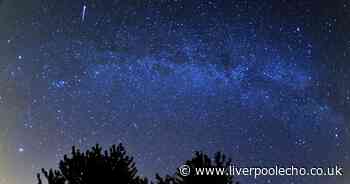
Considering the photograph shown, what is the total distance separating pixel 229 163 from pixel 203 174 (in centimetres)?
55

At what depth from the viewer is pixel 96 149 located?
616 cm

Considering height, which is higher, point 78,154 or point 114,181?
point 78,154

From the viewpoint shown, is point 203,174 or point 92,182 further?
point 203,174

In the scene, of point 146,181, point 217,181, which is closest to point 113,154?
point 146,181

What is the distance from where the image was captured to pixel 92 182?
19.0 feet

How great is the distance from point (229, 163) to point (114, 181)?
200 centimetres

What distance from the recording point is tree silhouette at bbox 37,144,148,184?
5.83m

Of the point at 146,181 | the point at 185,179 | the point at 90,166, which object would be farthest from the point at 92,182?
the point at 185,179

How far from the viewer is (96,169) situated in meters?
5.93

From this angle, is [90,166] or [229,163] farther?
[229,163]

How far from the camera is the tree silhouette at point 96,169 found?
583 centimetres

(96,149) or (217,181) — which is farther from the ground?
(96,149)

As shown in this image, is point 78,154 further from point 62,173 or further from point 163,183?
point 163,183

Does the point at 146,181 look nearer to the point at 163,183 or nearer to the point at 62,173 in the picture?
the point at 163,183
